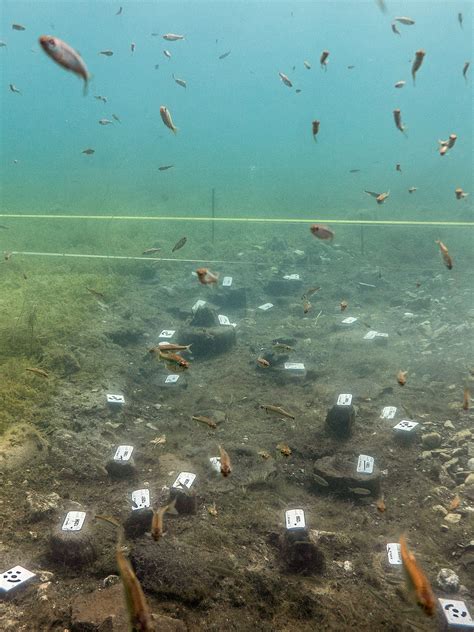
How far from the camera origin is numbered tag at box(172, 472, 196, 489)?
16.3ft

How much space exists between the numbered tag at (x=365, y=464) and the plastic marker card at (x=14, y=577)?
12.1 ft

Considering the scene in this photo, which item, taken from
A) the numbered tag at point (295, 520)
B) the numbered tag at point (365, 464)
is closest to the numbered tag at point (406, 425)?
the numbered tag at point (365, 464)

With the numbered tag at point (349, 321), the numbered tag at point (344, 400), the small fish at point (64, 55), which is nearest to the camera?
the small fish at point (64, 55)

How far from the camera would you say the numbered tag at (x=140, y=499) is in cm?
448

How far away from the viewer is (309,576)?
13.1ft

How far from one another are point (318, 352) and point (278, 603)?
20.3 feet

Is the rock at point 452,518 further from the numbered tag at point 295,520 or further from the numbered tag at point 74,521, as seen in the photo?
the numbered tag at point 74,521

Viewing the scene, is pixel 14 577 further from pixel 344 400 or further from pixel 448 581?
pixel 344 400

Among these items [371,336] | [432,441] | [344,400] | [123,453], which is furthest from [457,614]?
[371,336]

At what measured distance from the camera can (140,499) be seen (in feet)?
15.2

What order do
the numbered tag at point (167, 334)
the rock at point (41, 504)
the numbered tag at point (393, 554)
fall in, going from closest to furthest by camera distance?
the numbered tag at point (393, 554) → the rock at point (41, 504) → the numbered tag at point (167, 334)

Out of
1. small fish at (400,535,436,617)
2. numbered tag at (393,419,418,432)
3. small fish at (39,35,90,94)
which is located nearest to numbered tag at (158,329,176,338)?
numbered tag at (393,419,418,432)

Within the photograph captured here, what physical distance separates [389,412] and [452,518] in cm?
221

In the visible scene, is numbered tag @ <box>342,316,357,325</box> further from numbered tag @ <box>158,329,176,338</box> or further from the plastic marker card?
the plastic marker card
